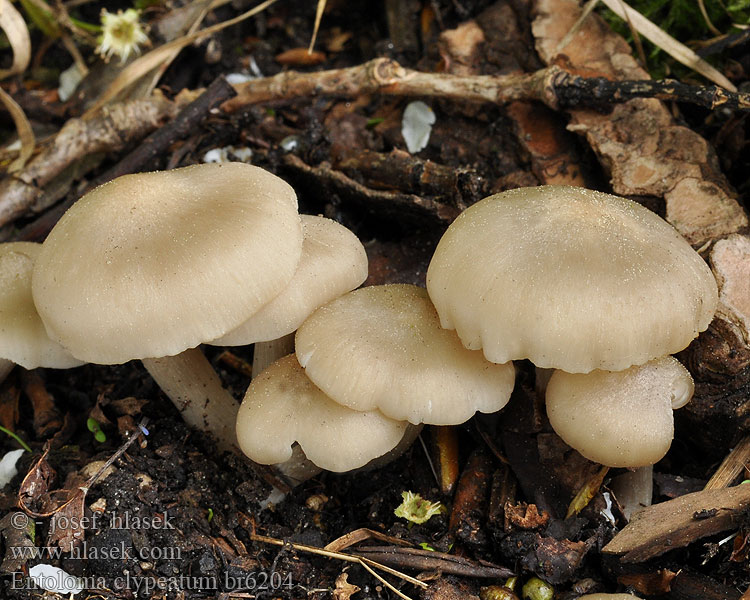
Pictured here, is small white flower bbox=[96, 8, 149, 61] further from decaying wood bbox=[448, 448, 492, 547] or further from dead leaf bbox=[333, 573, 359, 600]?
dead leaf bbox=[333, 573, 359, 600]

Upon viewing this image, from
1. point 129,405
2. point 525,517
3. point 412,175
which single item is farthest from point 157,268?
point 525,517

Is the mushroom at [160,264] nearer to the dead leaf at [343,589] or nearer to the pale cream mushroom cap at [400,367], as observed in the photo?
the pale cream mushroom cap at [400,367]

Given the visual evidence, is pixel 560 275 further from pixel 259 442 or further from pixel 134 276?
pixel 134 276

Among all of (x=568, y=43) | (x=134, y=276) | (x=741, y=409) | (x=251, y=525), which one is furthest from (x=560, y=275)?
(x=568, y=43)

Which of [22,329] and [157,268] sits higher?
[157,268]

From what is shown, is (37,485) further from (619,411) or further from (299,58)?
(299,58)

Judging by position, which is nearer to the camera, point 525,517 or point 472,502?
point 525,517
